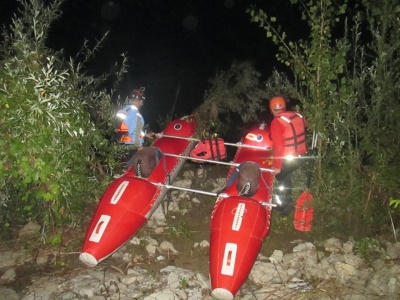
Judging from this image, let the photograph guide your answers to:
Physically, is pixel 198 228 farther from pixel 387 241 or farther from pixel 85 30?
pixel 85 30

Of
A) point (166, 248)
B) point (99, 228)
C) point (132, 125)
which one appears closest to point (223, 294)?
point (166, 248)

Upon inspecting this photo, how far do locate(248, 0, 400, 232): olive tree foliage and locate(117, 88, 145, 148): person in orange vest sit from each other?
236cm

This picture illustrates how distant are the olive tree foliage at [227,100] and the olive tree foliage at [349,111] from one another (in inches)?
88.1

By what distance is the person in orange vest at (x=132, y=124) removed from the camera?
21.7 ft

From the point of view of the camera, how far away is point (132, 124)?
664 cm

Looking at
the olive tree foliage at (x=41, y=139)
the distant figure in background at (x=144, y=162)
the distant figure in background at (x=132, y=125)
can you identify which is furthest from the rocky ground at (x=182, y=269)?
the distant figure in background at (x=132, y=125)

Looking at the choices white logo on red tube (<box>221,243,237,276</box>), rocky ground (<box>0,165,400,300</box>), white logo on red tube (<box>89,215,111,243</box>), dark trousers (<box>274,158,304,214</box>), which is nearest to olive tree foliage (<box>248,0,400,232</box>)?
dark trousers (<box>274,158,304,214</box>)

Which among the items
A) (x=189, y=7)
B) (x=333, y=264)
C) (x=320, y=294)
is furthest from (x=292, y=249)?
(x=189, y=7)

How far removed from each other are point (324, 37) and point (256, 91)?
11.9ft

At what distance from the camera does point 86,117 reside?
509cm

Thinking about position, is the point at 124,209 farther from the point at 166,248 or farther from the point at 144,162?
the point at 144,162

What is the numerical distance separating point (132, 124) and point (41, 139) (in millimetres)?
2333

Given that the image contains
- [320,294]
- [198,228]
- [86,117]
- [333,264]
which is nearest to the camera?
[320,294]

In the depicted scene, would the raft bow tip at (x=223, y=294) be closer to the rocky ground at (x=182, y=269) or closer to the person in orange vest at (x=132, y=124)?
the rocky ground at (x=182, y=269)
